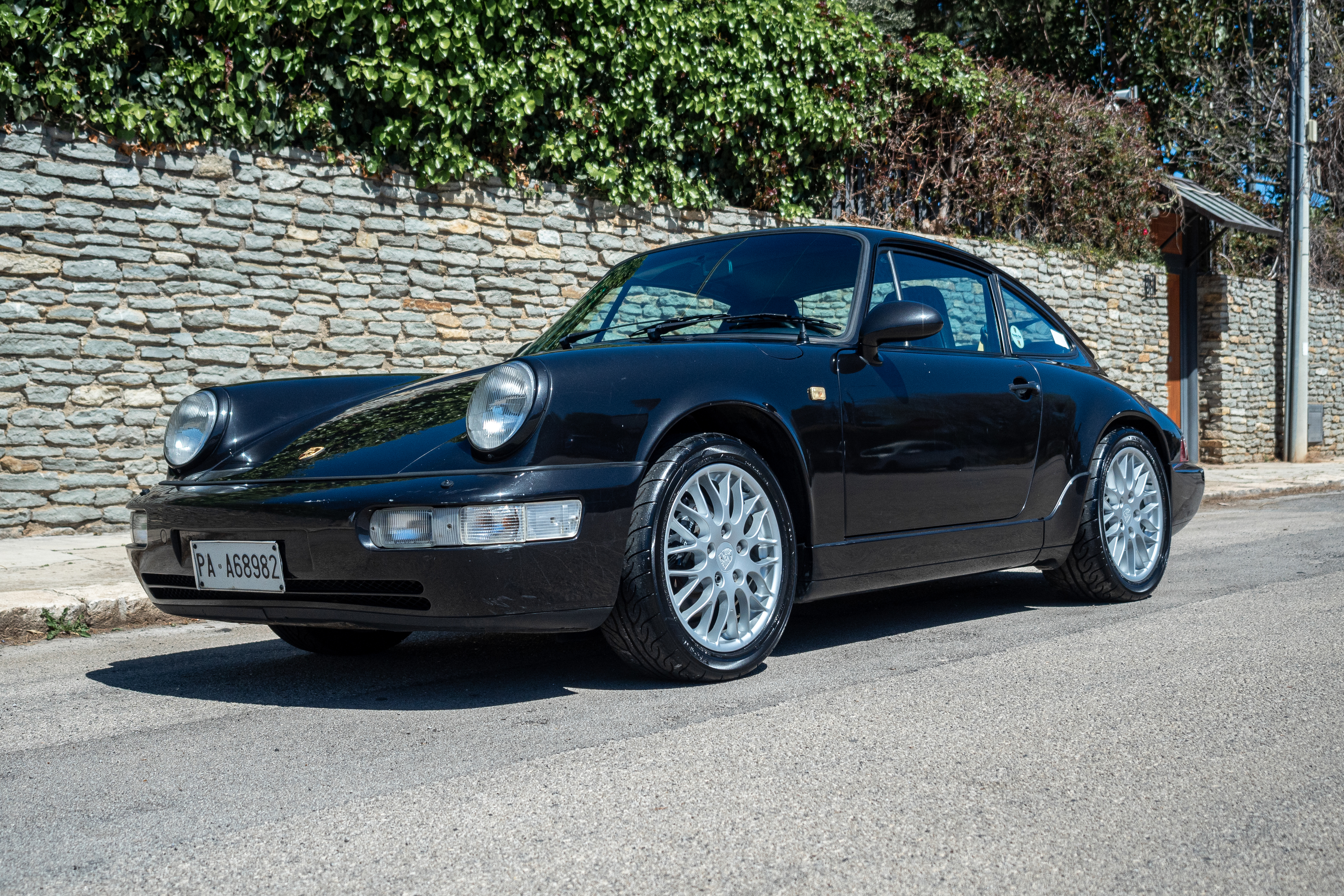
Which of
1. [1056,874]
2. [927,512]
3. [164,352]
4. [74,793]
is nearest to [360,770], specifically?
[74,793]

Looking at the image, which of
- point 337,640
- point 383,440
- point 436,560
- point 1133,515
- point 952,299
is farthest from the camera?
point 1133,515

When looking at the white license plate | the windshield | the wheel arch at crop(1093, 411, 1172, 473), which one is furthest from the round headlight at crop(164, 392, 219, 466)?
the wheel arch at crop(1093, 411, 1172, 473)

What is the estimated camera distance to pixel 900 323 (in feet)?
13.1

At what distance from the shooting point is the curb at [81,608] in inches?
199

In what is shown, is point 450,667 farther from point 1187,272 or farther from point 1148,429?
point 1187,272

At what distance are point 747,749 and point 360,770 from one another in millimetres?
905

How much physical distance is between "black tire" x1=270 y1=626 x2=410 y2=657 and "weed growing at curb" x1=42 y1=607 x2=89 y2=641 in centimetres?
132

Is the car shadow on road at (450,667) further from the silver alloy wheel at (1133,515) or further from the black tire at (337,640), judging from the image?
the silver alloy wheel at (1133,515)

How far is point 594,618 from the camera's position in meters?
3.30

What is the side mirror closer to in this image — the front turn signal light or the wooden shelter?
the front turn signal light

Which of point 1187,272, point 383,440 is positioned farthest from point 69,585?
point 1187,272

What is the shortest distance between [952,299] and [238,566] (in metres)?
2.86

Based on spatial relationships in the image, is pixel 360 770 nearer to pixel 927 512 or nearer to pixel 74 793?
pixel 74 793

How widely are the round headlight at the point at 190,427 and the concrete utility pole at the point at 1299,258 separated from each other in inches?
641
